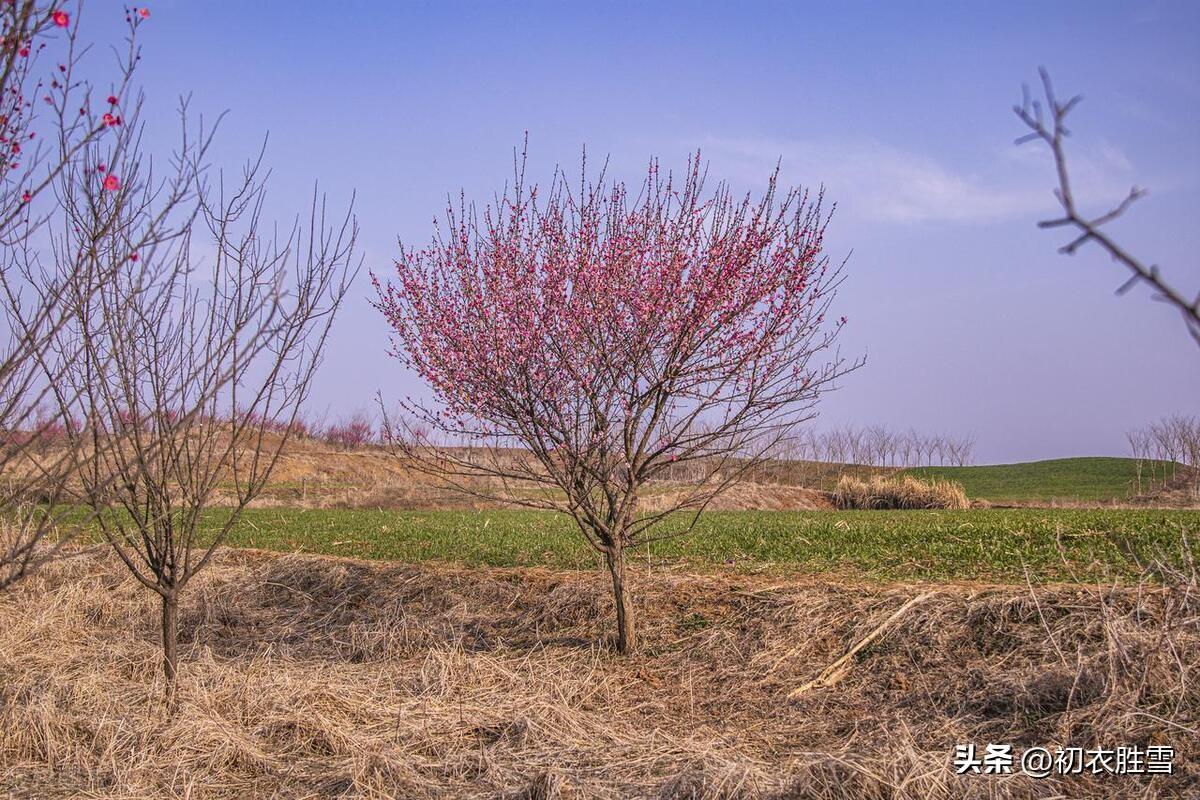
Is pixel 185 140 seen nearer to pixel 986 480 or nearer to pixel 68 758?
pixel 68 758

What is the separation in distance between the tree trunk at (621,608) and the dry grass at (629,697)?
161 mm

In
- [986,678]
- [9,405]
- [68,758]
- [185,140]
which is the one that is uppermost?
[185,140]

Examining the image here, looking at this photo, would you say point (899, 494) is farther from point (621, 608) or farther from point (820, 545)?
point (621, 608)

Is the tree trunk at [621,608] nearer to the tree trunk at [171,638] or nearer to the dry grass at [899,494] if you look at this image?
the tree trunk at [171,638]

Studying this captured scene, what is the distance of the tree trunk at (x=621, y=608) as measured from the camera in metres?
7.60

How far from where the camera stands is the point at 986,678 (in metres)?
6.30

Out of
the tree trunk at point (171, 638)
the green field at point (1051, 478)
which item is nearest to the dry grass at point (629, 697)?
the tree trunk at point (171, 638)

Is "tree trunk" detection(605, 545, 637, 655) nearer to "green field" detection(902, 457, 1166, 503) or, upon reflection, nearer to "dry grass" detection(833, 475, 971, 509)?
"dry grass" detection(833, 475, 971, 509)

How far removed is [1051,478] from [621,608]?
→ 149 ft

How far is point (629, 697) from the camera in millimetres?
7070

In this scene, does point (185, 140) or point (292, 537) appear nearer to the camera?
point (185, 140)

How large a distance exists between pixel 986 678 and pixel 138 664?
276 inches

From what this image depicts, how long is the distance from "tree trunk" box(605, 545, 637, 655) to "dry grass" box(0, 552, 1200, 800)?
161mm

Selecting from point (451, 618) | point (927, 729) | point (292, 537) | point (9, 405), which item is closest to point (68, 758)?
point (9, 405)
